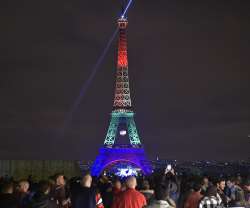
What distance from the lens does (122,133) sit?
8075 centimetres

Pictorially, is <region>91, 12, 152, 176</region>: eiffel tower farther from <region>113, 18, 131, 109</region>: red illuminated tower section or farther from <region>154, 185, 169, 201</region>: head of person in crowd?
<region>154, 185, 169, 201</region>: head of person in crowd

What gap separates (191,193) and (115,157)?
65.3 meters

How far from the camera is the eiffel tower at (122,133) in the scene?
73.9 metres

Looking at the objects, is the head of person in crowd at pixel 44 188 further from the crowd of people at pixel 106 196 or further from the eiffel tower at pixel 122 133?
the eiffel tower at pixel 122 133

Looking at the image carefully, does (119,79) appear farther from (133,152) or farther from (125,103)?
(133,152)

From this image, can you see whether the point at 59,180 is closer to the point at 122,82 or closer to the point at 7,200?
the point at 7,200

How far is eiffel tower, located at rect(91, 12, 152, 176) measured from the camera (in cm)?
7394

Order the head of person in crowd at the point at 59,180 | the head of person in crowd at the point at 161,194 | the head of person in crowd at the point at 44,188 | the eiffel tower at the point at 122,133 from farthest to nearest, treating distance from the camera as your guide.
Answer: the eiffel tower at the point at 122,133
the head of person in crowd at the point at 59,180
the head of person in crowd at the point at 44,188
the head of person in crowd at the point at 161,194

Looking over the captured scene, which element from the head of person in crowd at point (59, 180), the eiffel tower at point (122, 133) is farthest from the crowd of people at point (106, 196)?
the eiffel tower at point (122, 133)

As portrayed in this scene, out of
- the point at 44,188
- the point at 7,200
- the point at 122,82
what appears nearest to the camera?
the point at 7,200

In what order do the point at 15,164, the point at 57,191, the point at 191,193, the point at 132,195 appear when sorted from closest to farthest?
the point at 132,195
the point at 191,193
the point at 57,191
the point at 15,164

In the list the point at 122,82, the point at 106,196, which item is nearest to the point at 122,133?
the point at 122,82

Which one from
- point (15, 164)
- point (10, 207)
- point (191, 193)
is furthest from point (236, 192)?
point (15, 164)

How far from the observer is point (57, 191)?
1056 centimetres
